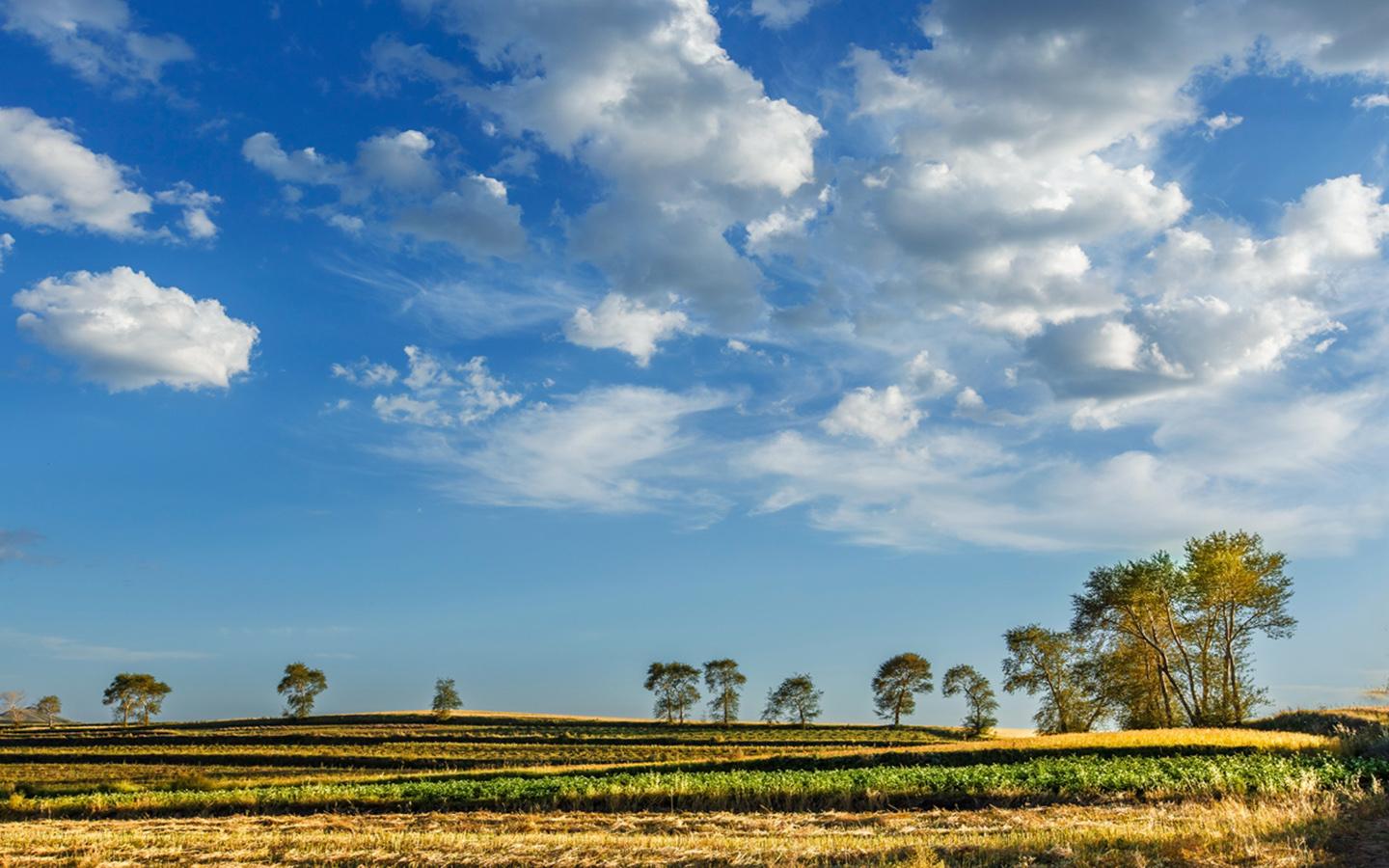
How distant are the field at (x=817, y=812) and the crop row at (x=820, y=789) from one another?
80 mm

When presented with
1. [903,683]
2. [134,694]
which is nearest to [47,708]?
[134,694]

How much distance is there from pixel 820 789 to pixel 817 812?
7.43ft

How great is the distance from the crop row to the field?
80mm

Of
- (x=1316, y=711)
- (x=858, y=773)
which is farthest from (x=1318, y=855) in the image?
(x=1316, y=711)

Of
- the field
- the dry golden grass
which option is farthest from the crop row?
the dry golden grass

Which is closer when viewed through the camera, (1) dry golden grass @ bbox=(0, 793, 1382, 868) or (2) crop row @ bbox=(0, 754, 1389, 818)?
(1) dry golden grass @ bbox=(0, 793, 1382, 868)

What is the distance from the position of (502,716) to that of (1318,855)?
114457mm

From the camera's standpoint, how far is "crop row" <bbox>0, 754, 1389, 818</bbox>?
26.0 m

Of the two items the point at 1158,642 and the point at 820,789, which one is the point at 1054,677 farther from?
the point at 820,789

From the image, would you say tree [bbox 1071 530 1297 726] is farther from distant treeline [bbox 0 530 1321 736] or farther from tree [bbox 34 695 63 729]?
tree [bbox 34 695 63 729]

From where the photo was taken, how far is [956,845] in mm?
17172

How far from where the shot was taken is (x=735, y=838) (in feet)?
67.5

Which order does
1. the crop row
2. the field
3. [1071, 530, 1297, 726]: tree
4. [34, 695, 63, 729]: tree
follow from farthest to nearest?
[34, 695, 63, 729]: tree, [1071, 530, 1297, 726]: tree, the crop row, the field

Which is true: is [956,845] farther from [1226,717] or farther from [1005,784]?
[1226,717]
